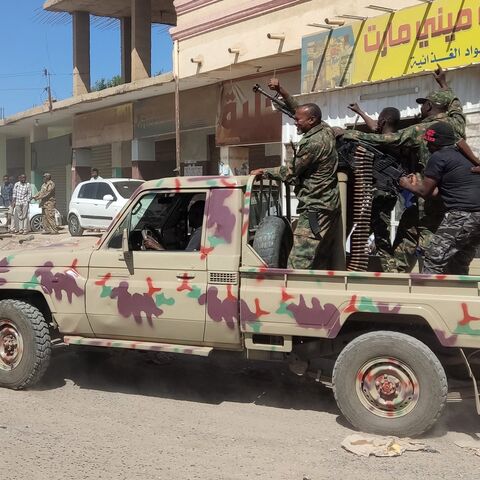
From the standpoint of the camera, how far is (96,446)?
12.8ft

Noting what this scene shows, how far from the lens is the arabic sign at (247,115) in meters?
13.6

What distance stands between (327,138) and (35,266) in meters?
2.52

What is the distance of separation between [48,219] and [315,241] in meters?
14.8

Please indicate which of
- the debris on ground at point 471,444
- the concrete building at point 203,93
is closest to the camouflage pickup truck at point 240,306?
the debris on ground at point 471,444

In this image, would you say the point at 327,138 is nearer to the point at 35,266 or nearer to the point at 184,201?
the point at 184,201

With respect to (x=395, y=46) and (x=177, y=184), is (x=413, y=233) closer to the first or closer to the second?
(x=177, y=184)

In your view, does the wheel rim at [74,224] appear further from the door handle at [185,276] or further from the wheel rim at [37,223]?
the door handle at [185,276]

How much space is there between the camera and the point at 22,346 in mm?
4879

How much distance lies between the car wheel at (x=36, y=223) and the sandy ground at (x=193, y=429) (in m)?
13.4

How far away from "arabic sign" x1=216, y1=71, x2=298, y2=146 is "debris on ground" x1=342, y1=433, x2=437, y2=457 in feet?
33.6

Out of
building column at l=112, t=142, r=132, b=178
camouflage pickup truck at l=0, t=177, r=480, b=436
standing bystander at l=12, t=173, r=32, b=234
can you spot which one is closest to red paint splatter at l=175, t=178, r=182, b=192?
camouflage pickup truck at l=0, t=177, r=480, b=436

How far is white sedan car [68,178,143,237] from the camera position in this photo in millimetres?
14922

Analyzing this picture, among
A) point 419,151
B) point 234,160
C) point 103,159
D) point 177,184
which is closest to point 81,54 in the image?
point 103,159

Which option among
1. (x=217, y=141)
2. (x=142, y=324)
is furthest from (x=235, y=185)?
(x=217, y=141)
